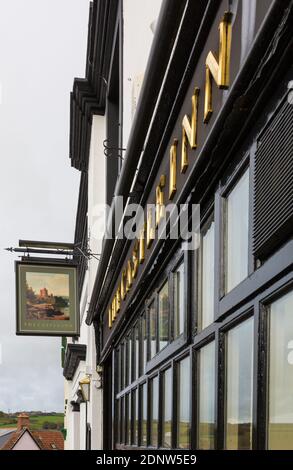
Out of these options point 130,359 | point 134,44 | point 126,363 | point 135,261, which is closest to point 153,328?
point 135,261

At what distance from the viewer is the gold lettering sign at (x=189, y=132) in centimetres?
422

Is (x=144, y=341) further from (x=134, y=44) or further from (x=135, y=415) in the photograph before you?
(x=134, y=44)

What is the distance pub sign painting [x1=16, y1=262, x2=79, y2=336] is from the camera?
13.3 metres

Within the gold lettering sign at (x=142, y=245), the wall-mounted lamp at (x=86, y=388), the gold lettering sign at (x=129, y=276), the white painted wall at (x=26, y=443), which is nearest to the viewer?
the gold lettering sign at (x=142, y=245)

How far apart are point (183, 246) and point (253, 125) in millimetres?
1786

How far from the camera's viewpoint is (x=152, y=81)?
16.6ft

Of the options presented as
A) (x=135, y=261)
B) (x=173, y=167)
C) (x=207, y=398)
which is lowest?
(x=207, y=398)

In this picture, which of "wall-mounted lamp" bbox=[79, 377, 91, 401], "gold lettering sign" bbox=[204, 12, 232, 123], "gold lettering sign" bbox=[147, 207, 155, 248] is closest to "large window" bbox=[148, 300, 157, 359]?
"gold lettering sign" bbox=[147, 207, 155, 248]

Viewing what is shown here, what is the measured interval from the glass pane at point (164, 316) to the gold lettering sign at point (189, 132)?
1.68 meters

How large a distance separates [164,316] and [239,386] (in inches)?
96.2

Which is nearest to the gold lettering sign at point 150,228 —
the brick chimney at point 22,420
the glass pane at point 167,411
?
the glass pane at point 167,411

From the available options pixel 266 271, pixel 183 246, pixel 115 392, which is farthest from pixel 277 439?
pixel 115 392

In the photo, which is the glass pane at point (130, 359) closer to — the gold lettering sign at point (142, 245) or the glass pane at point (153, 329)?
the glass pane at point (153, 329)
